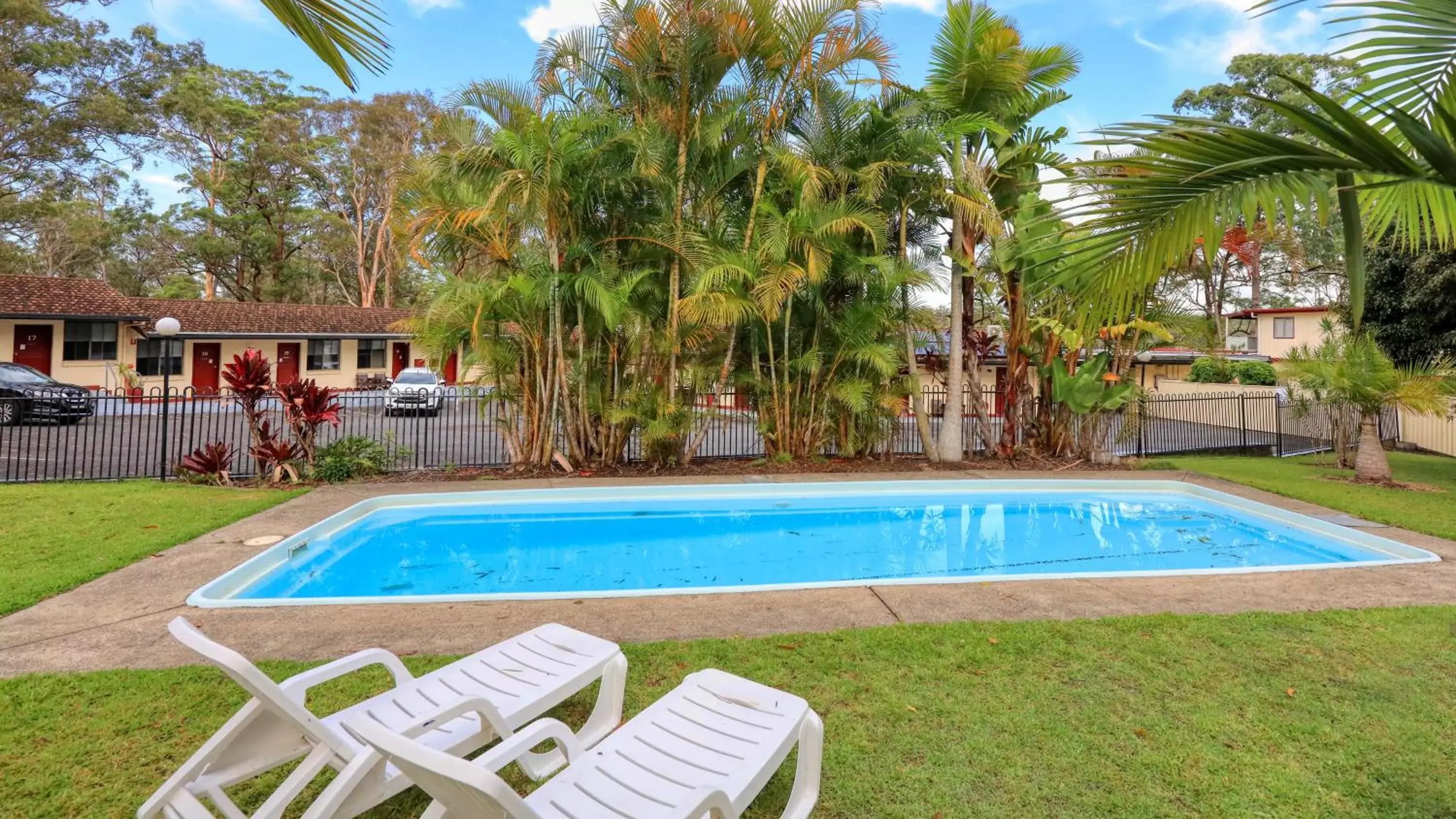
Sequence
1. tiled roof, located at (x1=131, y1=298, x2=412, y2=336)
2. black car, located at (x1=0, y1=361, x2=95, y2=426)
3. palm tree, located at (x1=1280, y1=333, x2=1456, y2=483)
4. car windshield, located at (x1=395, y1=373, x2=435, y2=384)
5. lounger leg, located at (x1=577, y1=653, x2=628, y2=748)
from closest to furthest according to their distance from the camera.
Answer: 1. lounger leg, located at (x1=577, y1=653, x2=628, y2=748)
2. palm tree, located at (x1=1280, y1=333, x2=1456, y2=483)
3. black car, located at (x1=0, y1=361, x2=95, y2=426)
4. car windshield, located at (x1=395, y1=373, x2=435, y2=384)
5. tiled roof, located at (x1=131, y1=298, x2=412, y2=336)

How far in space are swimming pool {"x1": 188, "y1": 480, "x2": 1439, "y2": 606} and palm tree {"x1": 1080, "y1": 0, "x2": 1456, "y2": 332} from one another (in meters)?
3.60

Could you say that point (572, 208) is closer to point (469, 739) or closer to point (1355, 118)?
point (469, 739)

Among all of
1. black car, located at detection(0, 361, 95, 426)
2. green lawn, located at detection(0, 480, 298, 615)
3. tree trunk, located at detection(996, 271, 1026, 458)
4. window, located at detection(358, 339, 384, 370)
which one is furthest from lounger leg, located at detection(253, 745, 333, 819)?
window, located at detection(358, 339, 384, 370)

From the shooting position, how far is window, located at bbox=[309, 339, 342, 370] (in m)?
26.5

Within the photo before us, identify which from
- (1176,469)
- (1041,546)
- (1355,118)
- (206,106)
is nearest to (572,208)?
(1041,546)

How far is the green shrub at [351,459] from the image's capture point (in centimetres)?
947

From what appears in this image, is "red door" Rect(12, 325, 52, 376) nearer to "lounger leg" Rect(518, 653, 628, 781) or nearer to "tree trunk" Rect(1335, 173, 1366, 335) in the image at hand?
"lounger leg" Rect(518, 653, 628, 781)

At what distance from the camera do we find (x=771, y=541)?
7.84m

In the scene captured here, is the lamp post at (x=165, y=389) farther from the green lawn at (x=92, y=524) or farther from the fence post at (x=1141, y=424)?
the fence post at (x=1141, y=424)

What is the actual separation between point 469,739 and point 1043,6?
13.4m

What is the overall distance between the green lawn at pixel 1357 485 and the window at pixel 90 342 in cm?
3009

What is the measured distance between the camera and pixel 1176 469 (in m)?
11.4

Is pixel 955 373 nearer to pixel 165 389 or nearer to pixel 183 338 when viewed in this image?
pixel 165 389

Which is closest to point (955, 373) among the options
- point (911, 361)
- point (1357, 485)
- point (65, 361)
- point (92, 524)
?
point (911, 361)
